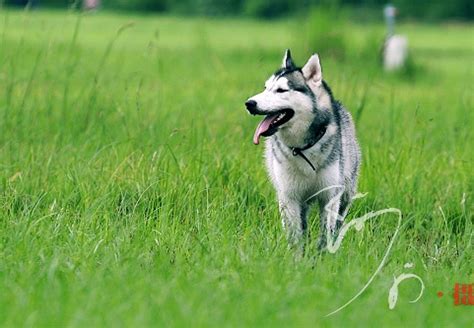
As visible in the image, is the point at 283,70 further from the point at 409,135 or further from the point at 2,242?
the point at 409,135

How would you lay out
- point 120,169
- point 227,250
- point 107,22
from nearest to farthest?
point 227,250 → point 120,169 → point 107,22

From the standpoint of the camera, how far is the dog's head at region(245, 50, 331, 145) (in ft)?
14.5

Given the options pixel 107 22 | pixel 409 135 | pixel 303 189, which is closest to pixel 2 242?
pixel 303 189

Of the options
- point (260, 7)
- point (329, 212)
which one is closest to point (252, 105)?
point (329, 212)

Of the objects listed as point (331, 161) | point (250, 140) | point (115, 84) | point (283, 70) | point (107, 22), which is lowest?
point (107, 22)

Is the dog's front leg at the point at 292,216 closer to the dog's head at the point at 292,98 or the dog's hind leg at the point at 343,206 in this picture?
the dog's hind leg at the point at 343,206

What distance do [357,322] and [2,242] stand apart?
5.43 feet

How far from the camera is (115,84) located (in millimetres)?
9977

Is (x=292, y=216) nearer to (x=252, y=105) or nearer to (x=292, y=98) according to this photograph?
(x=292, y=98)

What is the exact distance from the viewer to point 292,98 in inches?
177

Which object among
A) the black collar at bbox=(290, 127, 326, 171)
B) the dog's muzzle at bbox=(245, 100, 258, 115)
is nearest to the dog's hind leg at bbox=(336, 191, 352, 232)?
the black collar at bbox=(290, 127, 326, 171)

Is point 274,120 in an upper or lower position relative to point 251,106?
lower

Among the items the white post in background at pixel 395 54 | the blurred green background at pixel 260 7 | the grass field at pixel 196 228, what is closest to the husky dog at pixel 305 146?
the grass field at pixel 196 228

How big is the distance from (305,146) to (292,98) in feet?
0.86
